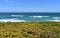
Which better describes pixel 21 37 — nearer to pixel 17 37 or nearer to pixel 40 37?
pixel 17 37

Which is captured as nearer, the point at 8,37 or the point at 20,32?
the point at 8,37

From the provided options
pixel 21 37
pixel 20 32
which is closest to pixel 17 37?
pixel 21 37

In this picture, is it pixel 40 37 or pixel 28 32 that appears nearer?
pixel 40 37

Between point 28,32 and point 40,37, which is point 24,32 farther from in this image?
point 40,37

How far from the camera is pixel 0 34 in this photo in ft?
25.8

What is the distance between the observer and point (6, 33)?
797cm

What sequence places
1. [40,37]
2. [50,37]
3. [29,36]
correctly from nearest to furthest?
[50,37] → [40,37] → [29,36]

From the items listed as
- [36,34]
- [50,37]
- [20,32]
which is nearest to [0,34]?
[20,32]

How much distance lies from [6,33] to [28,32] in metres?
0.98

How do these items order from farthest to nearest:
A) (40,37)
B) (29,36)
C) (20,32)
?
(20,32) → (29,36) → (40,37)

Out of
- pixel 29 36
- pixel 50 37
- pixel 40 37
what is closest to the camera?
pixel 50 37

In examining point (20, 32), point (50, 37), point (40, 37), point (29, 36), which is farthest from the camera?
point (20, 32)

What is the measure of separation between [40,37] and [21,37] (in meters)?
0.79

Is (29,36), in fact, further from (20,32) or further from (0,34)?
(0,34)
